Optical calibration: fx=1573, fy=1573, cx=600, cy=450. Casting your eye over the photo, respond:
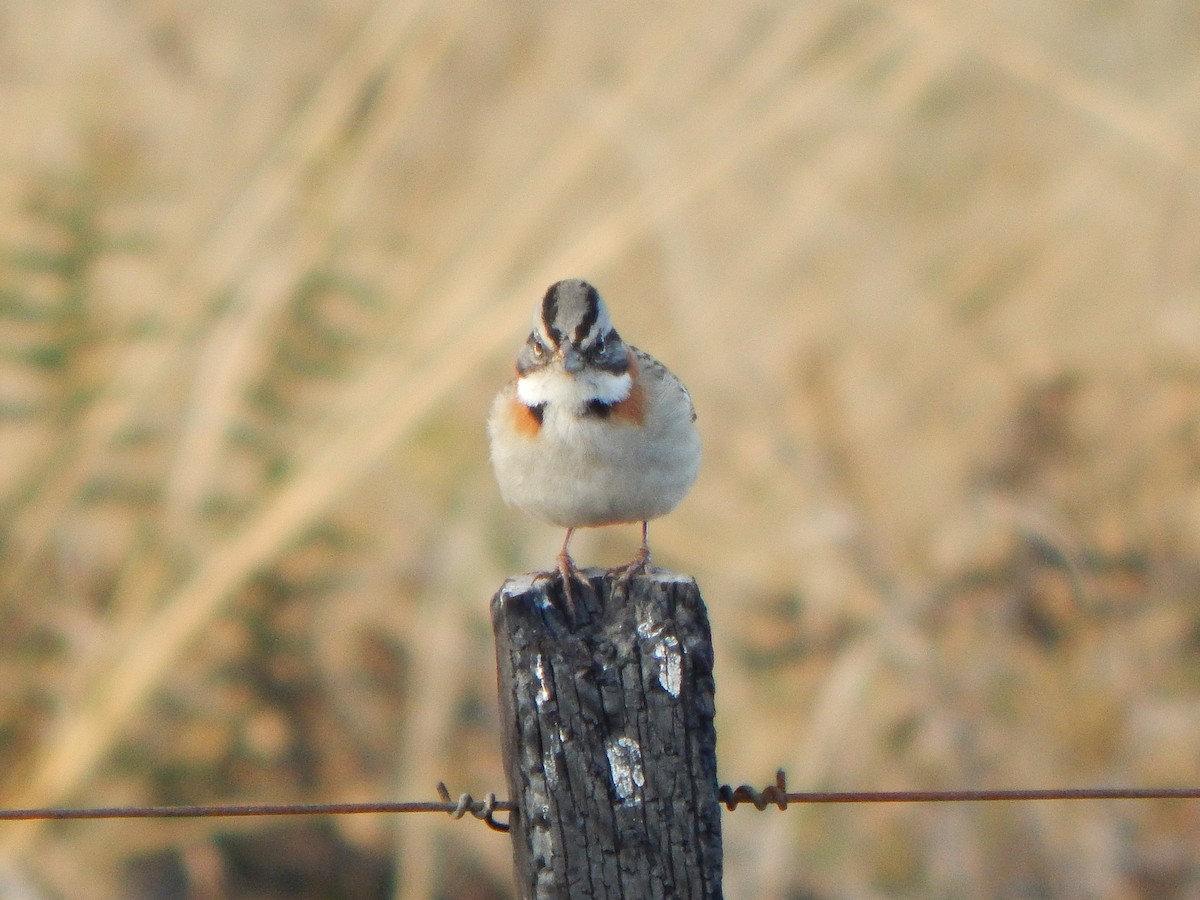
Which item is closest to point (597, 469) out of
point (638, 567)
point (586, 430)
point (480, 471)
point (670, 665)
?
point (586, 430)

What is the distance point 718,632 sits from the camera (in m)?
5.46

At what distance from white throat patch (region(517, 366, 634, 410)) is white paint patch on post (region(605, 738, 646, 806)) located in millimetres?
1226

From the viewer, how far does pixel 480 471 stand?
18.0ft

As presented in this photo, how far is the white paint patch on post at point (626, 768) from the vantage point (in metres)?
2.04

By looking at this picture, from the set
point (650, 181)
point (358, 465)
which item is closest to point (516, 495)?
point (358, 465)

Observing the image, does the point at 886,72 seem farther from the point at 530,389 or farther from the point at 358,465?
the point at 530,389

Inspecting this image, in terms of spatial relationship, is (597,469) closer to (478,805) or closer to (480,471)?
(478,805)

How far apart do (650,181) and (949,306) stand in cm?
179

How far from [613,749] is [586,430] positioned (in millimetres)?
1183

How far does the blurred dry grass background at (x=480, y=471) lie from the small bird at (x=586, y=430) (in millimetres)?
1253

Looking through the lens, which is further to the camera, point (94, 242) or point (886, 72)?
point (886, 72)

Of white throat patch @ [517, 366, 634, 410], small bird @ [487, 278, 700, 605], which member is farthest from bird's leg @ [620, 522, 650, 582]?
white throat patch @ [517, 366, 634, 410]

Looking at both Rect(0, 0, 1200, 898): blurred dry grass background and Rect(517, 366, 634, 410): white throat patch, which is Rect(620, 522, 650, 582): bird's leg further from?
Rect(0, 0, 1200, 898): blurred dry grass background

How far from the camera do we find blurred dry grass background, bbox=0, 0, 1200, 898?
495 centimetres
